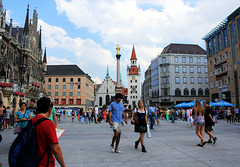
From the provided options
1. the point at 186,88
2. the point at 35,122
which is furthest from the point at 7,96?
the point at 186,88

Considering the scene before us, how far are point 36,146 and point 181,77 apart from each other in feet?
211

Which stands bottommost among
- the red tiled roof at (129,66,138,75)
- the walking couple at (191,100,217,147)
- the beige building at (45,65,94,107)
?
the walking couple at (191,100,217,147)

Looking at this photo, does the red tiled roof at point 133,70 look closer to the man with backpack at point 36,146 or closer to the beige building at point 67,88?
the beige building at point 67,88

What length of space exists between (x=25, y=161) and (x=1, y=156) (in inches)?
187

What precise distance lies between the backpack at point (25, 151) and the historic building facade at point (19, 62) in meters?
31.9

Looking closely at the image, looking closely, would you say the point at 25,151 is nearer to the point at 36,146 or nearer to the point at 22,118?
the point at 36,146

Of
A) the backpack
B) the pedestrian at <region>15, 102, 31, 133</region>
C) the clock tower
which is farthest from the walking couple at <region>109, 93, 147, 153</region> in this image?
the clock tower

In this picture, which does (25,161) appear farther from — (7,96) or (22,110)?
(7,96)

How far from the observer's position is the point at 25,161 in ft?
7.59

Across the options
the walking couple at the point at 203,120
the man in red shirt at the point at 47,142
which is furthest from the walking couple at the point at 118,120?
the man in red shirt at the point at 47,142

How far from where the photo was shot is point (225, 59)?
132 feet

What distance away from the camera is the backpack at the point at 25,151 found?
231 centimetres

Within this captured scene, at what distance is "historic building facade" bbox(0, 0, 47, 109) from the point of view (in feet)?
105

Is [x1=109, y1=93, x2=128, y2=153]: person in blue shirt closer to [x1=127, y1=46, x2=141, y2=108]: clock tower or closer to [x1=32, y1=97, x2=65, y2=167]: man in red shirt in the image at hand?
[x1=32, y1=97, x2=65, y2=167]: man in red shirt
